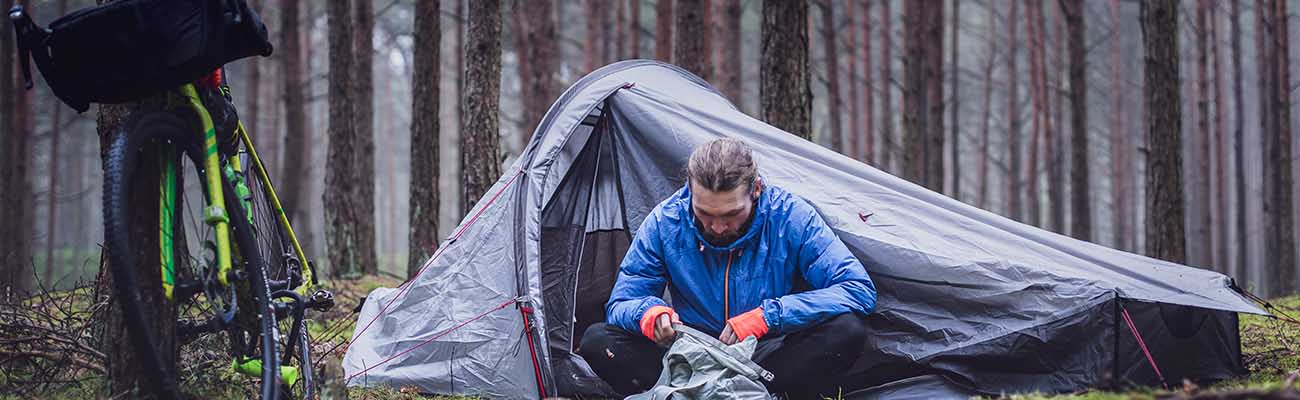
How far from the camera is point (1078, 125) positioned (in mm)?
10703

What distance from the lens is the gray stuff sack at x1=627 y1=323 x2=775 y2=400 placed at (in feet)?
10.7

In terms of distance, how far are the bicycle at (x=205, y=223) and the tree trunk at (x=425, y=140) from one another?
4.63m

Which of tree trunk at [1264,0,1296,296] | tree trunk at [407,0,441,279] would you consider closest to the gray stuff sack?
tree trunk at [407,0,441,279]

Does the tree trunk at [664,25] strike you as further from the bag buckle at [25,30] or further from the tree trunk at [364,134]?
the bag buckle at [25,30]

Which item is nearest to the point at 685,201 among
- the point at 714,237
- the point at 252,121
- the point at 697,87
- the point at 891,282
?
the point at 714,237

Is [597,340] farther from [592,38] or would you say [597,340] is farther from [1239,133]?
[1239,133]

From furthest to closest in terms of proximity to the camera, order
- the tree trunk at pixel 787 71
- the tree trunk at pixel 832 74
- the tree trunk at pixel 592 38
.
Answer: the tree trunk at pixel 592 38 < the tree trunk at pixel 832 74 < the tree trunk at pixel 787 71

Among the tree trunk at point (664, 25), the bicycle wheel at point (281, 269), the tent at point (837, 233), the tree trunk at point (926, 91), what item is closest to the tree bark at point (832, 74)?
the tree trunk at point (926, 91)

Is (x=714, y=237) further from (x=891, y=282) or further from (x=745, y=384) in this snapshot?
(x=891, y=282)

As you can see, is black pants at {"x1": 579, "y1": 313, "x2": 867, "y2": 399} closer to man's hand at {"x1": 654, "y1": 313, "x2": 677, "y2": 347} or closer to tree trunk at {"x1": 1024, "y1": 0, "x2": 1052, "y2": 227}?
man's hand at {"x1": 654, "y1": 313, "x2": 677, "y2": 347}

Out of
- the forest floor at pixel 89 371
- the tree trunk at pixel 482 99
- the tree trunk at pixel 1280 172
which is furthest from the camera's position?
the tree trunk at pixel 1280 172

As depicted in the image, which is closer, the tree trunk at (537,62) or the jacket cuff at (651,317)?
the jacket cuff at (651,317)

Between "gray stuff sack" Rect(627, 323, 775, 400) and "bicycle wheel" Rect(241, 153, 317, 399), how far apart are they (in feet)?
3.75

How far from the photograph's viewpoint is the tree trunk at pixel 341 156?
27.8ft
